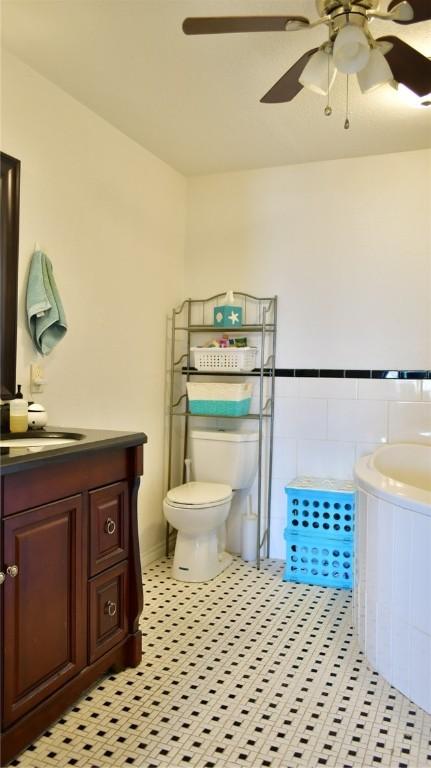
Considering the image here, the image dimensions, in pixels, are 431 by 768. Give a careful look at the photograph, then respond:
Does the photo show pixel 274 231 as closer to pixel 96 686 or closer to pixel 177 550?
pixel 177 550

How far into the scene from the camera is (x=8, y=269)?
2152 millimetres

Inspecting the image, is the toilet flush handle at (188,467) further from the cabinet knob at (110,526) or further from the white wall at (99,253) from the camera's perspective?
the cabinet knob at (110,526)

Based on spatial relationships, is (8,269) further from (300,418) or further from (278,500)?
(278,500)

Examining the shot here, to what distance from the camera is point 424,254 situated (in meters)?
3.13

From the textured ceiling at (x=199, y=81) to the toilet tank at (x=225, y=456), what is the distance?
5.49ft

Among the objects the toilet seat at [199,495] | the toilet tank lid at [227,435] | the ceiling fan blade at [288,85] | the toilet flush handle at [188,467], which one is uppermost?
the ceiling fan blade at [288,85]

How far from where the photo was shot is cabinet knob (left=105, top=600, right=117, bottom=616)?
1.98 meters

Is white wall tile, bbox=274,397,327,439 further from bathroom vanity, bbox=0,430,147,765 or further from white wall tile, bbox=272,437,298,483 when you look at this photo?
bathroom vanity, bbox=0,430,147,765

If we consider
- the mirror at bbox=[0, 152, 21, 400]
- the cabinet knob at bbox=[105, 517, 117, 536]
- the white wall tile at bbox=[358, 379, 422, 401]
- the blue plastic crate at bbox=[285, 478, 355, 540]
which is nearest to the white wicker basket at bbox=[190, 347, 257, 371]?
the white wall tile at bbox=[358, 379, 422, 401]

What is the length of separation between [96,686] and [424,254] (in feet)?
8.86

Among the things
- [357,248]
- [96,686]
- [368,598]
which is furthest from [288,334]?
[96,686]

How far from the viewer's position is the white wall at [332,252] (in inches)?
124

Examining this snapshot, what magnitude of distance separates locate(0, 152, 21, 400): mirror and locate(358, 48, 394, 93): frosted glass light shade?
1339 millimetres

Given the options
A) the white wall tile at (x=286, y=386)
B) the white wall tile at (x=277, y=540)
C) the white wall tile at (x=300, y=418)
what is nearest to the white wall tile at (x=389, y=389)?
the white wall tile at (x=300, y=418)
